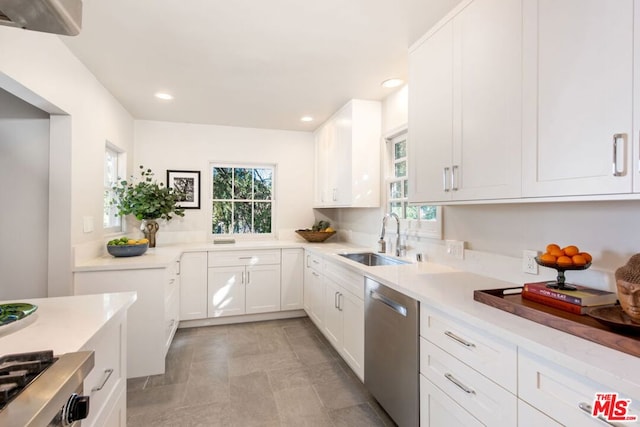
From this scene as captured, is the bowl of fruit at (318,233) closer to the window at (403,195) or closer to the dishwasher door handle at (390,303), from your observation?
the window at (403,195)

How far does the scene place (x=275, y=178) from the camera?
4.29 meters

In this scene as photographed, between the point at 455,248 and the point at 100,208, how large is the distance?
115 inches

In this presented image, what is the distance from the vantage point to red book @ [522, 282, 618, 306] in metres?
1.12

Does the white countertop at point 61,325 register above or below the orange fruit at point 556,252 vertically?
below

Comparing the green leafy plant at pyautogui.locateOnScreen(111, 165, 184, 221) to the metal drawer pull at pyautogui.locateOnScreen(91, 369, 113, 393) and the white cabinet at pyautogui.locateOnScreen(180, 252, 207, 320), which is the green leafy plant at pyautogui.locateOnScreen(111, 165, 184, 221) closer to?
the white cabinet at pyautogui.locateOnScreen(180, 252, 207, 320)

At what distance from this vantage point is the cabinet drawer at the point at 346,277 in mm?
2207

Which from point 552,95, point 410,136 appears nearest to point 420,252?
point 410,136

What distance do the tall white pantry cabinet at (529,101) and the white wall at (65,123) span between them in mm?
2249

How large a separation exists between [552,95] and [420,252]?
1.51 m

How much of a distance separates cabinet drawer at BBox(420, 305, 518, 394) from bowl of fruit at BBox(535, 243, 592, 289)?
1.41 feet

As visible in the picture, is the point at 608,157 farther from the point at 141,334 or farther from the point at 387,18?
the point at 141,334

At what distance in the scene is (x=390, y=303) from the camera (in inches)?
70.6

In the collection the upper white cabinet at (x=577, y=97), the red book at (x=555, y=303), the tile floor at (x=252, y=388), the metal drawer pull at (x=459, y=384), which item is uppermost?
the upper white cabinet at (x=577, y=97)

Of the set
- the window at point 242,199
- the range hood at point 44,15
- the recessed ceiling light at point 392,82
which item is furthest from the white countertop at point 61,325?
the window at point 242,199
